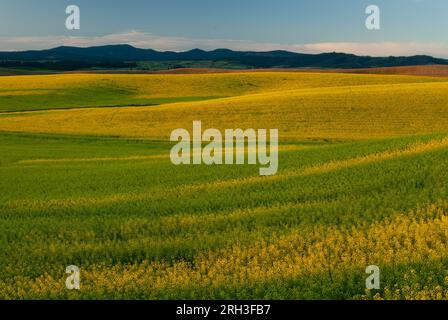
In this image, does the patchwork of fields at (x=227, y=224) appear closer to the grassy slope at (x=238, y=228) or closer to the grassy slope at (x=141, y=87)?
the grassy slope at (x=238, y=228)

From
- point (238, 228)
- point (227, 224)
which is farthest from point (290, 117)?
point (238, 228)

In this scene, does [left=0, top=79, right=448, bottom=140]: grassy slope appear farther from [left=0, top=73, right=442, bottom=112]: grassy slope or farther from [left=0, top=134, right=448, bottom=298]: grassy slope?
[left=0, top=134, right=448, bottom=298]: grassy slope

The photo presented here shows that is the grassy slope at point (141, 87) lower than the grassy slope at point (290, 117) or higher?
higher

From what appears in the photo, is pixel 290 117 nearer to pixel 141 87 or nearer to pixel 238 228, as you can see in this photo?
pixel 238 228

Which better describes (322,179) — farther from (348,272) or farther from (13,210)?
(13,210)

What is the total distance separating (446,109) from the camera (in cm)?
4931

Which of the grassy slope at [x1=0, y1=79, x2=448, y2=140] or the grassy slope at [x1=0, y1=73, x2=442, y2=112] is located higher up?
the grassy slope at [x1=0, y1=73, x2=442, y2=112]

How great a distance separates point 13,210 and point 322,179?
36.1 feet

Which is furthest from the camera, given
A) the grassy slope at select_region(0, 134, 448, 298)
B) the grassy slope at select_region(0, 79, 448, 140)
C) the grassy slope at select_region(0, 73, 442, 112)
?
the grassy slope at select_region(0, 73, 442, 112)

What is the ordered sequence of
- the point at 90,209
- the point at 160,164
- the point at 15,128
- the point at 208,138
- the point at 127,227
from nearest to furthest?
the point at 127,227, the point at 90,209, the point at 160,164, the point at 208,138, the point at 15,128

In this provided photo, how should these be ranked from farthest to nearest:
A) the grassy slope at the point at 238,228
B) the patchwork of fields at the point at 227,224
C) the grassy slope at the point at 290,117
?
the grassy slope at the point at 290,117 → the grassy slope at the point at 238,228 → the patchwork of fields at the point at 227,224

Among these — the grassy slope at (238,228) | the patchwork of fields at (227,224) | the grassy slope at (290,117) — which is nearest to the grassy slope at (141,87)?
the grassy slope at (290,117)

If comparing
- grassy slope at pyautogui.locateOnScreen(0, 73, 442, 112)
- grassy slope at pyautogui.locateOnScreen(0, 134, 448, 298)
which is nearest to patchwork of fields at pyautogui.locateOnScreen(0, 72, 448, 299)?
grassy slope at pyautogui.locateOnScreen(0, 134, 448, 298)
